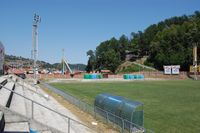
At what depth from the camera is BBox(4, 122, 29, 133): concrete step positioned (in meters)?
11.6

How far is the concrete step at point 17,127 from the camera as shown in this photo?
1158cm

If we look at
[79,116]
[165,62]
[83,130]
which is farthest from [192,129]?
[165,62]

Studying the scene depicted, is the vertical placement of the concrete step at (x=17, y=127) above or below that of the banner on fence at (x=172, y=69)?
below

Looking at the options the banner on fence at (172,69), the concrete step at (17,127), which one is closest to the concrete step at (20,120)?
the concrete step at (17,127)

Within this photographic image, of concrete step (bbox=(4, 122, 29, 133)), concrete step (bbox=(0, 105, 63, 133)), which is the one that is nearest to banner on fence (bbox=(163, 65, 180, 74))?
concrete step (bbox=(0, 105, 63, 133))

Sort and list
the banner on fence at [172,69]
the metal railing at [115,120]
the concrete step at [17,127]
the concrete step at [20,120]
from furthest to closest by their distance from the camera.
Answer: the banner on fence at [172,69] → the metal railing at [115,120] → the concrete step at [20,120] → the concrete step at [17,127]

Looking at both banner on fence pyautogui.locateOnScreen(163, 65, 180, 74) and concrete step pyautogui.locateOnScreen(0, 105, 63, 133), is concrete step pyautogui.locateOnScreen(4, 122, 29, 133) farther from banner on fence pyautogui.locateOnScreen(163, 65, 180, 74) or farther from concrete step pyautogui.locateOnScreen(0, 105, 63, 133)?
banner on fence pyautogui.locateOnScreen(163, 65, 180, 74)

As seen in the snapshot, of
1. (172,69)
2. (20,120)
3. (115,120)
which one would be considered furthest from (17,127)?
(172,69)

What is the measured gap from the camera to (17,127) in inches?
467

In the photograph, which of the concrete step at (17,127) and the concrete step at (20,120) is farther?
the concrete step at (20,120)

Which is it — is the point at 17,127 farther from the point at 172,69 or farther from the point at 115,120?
the point at 172,69

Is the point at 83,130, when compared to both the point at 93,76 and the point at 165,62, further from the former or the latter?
the point at 165,62

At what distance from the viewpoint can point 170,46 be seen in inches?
5861

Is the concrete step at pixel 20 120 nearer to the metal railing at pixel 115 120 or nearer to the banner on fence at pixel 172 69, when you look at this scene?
the metal railing at pixel 115 120
